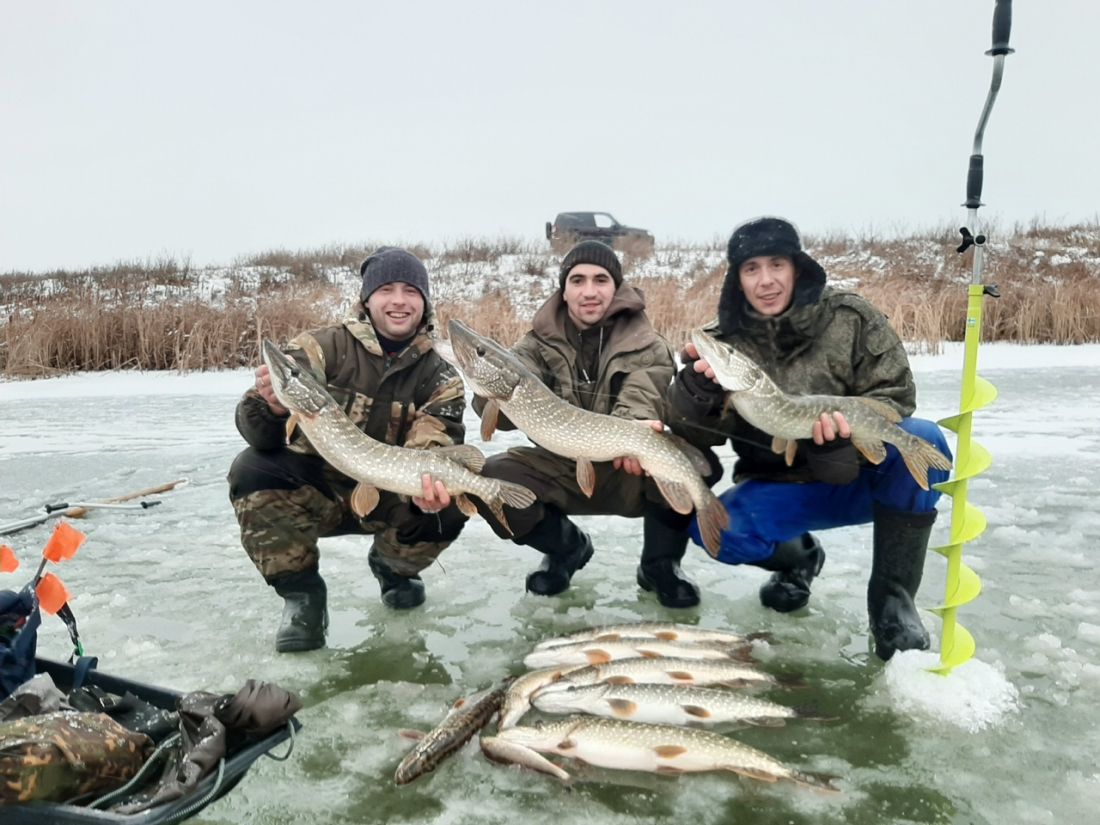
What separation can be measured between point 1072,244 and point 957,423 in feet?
77.4

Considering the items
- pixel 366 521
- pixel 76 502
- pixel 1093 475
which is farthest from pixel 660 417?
pixel 76 502

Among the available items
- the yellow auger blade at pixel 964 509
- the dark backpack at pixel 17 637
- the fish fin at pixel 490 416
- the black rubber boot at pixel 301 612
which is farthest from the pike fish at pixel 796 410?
the dark backpack at pixel 17 637

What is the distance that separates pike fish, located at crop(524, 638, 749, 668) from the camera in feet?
9.14

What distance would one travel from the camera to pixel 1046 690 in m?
2.60

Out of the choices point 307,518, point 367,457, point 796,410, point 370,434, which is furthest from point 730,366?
point 307,518

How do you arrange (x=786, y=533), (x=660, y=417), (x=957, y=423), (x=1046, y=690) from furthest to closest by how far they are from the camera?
(x=660, y=417) → (x=786, y=533) → (x=957, y=423) → (x=1046, y=690)

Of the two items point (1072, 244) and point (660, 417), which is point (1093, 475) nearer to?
point (660, 417)

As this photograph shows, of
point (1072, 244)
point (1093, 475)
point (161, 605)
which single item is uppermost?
point (1072, 244)

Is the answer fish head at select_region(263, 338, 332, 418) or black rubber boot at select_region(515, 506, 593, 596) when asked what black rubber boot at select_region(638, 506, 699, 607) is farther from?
fish head at select_region(263, 338, 332, 418)

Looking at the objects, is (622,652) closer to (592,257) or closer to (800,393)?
(800,393)

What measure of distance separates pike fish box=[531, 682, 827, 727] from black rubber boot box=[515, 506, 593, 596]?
110 centimetres

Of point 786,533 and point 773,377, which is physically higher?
point 773,377

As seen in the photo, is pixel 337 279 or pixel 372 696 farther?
pixel 337 279

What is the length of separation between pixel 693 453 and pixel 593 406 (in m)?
0.58
